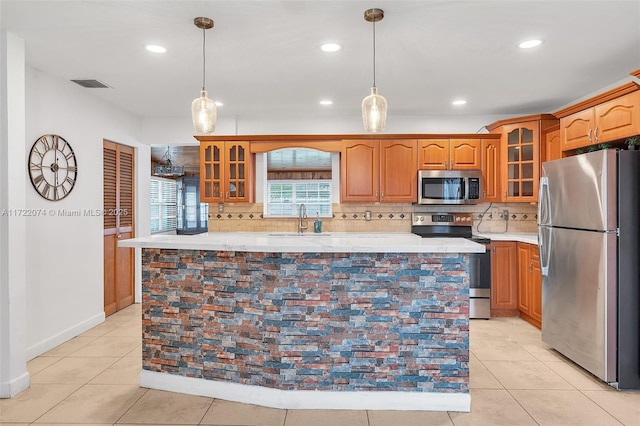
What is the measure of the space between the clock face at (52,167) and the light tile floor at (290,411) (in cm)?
149

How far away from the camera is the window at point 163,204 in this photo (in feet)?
26.7

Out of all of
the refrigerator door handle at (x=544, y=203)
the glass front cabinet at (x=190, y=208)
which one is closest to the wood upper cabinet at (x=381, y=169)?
the refrigerator door handle at (x=544, y=203)

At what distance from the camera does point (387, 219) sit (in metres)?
5.36

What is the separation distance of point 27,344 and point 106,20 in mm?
2743

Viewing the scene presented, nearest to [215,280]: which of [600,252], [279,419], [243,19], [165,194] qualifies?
[279,419]

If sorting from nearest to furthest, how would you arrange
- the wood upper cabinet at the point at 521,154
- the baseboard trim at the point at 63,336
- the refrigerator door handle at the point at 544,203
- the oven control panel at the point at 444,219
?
the baseboard trim at the point at 63,336 < the refrigerator door handle at the point at 544,203 < the wood upper cabinet at the point at 521,154 < the oven control panel at the point at 444,219

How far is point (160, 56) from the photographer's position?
130 inches

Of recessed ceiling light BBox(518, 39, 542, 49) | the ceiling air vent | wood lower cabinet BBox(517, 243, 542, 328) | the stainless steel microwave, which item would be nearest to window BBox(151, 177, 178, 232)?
the ceiling air vent

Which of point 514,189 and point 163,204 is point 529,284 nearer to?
point 514,189

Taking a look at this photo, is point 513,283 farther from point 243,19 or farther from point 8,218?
point 8,218

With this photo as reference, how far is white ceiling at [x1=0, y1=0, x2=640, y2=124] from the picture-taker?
8.35 feet

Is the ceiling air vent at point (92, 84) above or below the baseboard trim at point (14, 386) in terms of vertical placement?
above

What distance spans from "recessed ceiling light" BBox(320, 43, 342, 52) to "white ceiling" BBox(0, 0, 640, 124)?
0.22ft

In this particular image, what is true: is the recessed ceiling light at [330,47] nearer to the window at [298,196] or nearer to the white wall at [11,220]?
the white wall at [11,220]
